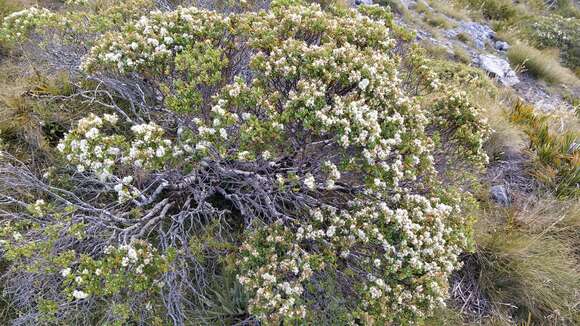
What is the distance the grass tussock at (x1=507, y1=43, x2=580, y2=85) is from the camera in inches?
388

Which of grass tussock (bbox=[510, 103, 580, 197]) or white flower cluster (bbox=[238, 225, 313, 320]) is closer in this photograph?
white flower cluster (bbox=[238, 225, 313, 320])

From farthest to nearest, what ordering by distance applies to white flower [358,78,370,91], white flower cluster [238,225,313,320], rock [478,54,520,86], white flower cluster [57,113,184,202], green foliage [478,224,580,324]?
rock [478,54,520,86]
green foliage [478,224,580,324]
white flower [358,78,370,91]
white flower cluster [238,225,313,320]
white flower cluster [57,113,184,202]

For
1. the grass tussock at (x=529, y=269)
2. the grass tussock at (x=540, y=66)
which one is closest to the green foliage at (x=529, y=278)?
the grass tussock at (x=529, y=269)

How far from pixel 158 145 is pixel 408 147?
6.91 ft

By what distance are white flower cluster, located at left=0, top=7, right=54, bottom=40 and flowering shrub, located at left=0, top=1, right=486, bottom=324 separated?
113 centimetres

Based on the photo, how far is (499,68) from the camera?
925cm

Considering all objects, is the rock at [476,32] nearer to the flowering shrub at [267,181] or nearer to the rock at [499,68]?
the rock at [499,68]

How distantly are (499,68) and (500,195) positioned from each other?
514 centimetres

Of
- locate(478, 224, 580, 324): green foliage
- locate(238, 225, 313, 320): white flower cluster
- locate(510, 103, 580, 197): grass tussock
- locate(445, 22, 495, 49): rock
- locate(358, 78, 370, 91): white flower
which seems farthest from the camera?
locate(445, 22, 495, 49): rock

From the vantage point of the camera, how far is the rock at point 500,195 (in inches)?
214

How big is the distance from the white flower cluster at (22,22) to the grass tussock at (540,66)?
1029cm

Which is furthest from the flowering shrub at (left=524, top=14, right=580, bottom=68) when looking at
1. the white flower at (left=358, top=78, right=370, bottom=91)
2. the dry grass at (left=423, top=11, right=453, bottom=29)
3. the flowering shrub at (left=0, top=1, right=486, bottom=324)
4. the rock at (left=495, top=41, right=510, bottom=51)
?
the white flower at (left=358, top=78, right=370, bottom=91)

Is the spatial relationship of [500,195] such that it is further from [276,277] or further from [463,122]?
[276,277]

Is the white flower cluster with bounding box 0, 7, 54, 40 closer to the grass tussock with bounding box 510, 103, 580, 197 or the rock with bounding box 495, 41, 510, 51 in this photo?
the grass tussock with bounding box 510, 103, 580, 197
